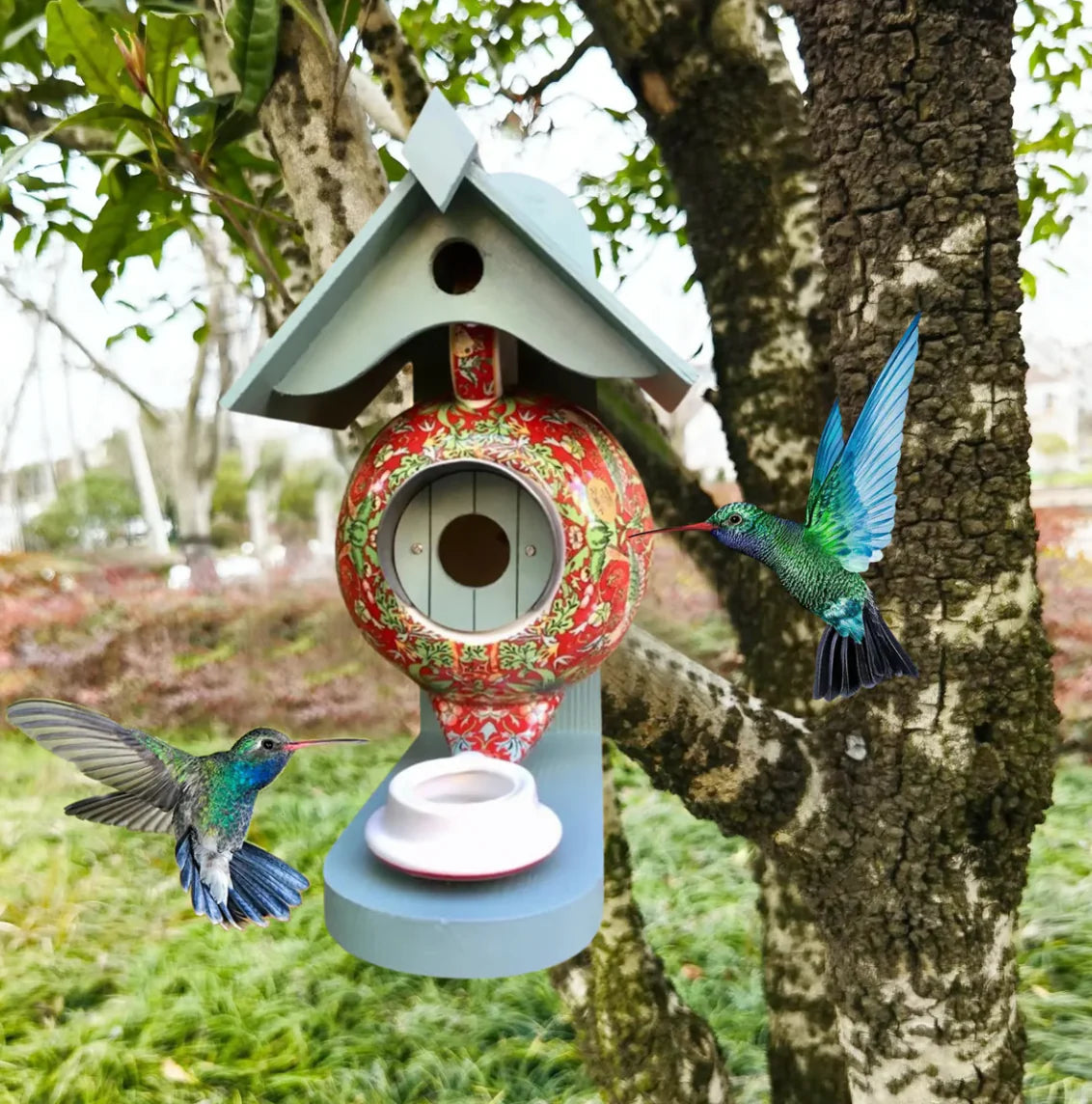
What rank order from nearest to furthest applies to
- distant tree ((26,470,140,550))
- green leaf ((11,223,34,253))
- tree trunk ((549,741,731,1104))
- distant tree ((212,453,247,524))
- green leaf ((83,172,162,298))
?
green leaf ((83,172,162,298)) → green leaf ((11,223,34,253)) → tree trunk ((549,741,731,1104)) → distant tree ((26,470,140,550)) → distant tree ((212,453,247,524))

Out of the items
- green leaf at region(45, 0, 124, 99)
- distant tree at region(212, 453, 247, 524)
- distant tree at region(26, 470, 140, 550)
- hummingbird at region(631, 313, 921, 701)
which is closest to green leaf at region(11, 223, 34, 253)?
green leaf at region(45, 0, 124, 99)

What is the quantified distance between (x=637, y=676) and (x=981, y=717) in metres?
0.53

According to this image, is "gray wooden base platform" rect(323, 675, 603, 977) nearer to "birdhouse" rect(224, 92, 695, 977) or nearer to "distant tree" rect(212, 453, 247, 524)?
"birdhouse" rect(224, 92, 695, 977)

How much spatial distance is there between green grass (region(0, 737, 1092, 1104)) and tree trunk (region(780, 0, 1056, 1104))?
1483 millimetres

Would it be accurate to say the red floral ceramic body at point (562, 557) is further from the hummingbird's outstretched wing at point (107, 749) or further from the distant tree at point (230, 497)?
the distant tree at point (230, 497)

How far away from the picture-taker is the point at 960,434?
1.38 m

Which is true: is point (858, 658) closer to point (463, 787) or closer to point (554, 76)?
point (463, 787)

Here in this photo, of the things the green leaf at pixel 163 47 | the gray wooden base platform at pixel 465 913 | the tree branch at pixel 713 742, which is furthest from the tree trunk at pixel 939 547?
the green leaf at pixel 163 47

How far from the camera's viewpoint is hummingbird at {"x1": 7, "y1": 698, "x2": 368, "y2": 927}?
0.81m

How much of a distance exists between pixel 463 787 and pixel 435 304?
0.56 meters

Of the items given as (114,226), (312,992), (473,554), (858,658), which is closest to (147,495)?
(312,992)

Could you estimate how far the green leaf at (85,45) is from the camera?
1.10 meters

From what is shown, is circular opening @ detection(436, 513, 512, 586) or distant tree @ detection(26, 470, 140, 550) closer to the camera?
circular opening @ detection(436, 513, 512, 586)

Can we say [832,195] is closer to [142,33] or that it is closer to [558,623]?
[558,623]
